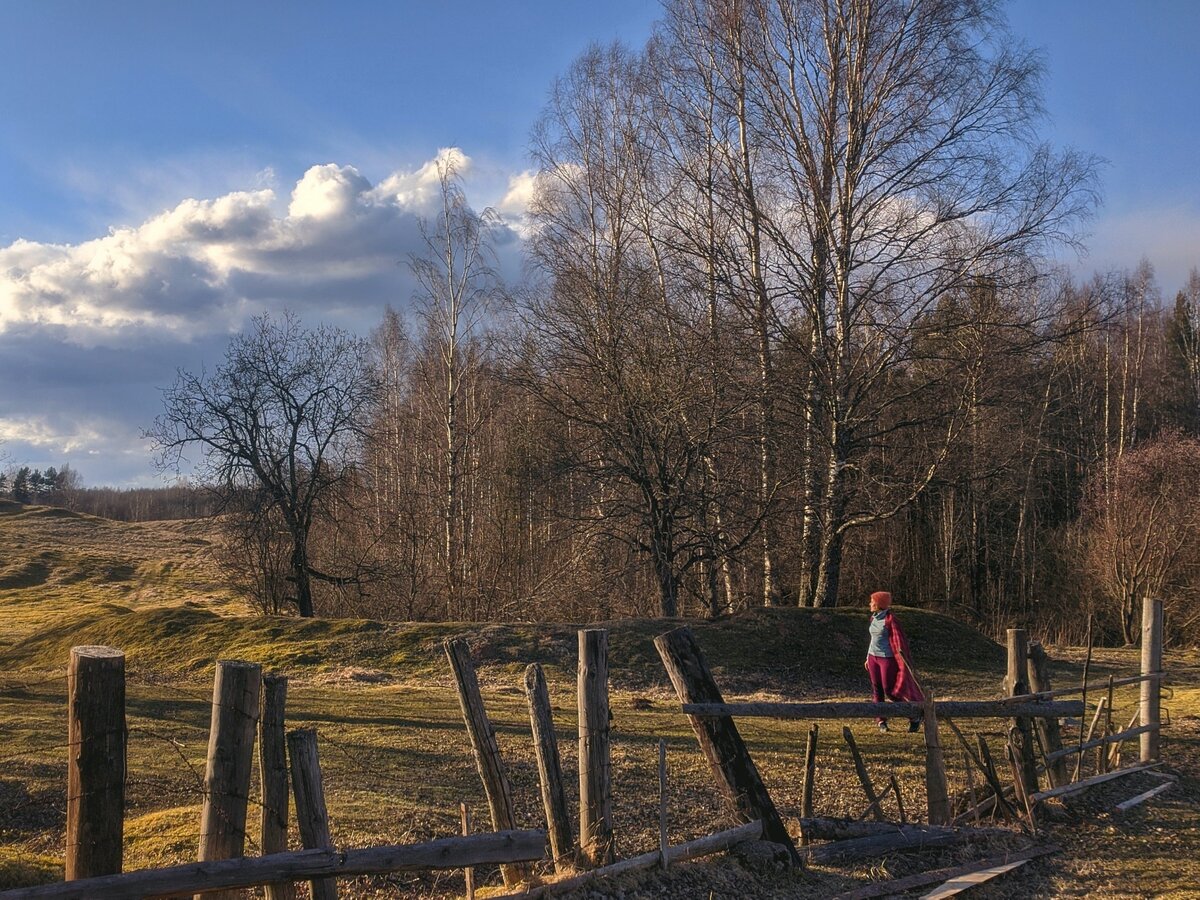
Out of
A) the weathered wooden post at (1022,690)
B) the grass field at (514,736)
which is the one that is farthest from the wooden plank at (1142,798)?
the weathered wooden post at (1022,690)

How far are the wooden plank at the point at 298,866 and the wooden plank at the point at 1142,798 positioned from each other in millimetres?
6527

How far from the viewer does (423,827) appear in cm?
765

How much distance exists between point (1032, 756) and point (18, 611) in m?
31.8

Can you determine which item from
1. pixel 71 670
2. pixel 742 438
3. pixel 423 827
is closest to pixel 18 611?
pixel 742 438

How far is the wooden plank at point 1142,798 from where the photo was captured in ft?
29.6

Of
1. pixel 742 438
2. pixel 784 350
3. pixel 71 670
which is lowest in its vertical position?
pixel 71 670

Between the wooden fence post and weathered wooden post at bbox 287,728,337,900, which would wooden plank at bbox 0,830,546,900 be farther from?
the wooden fence post

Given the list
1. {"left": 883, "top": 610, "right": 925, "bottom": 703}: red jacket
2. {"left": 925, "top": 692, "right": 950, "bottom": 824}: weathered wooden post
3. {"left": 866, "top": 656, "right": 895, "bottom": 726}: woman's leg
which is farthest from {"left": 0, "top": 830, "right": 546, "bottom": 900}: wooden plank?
{"left": 866, "top": 656, "right": 895, "bottom": 726}: woman's leg

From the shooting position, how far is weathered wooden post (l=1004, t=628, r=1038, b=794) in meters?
8.38

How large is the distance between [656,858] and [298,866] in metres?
2.50

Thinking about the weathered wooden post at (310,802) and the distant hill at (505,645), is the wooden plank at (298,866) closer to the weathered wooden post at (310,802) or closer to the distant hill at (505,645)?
the weathered wooden post at (310,802)

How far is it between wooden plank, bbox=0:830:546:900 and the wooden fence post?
1.73 metres

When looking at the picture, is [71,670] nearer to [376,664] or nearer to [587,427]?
[376,664]

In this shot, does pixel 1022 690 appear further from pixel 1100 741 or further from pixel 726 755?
pixel 726 755
